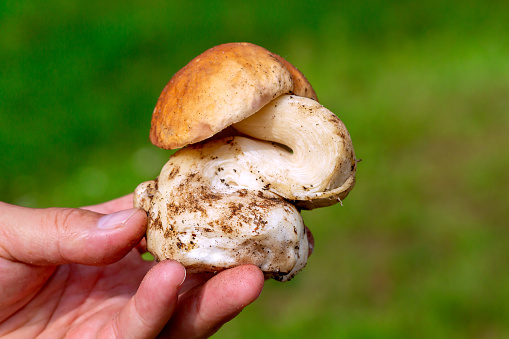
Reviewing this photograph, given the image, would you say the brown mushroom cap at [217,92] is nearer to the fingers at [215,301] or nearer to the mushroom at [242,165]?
the mushroom at [242,165]

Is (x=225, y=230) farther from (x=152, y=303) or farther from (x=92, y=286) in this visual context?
(x=92, y=286)

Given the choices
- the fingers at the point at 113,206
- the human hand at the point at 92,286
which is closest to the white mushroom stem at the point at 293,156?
the human hand at the point at 92,286

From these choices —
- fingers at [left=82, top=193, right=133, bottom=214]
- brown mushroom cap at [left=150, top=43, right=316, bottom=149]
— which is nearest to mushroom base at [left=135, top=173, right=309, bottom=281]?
brown mushroom cap at [left=150, top=43, right=316, bottom=149]

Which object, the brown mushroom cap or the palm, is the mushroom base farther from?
the palm

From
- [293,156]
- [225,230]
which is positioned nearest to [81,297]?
[225,230]

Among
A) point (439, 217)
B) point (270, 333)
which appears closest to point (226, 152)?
point (270, 333)

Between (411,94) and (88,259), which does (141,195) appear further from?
(411,94)
